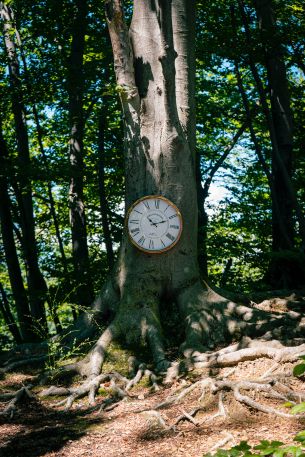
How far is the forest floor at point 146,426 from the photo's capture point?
3963mm

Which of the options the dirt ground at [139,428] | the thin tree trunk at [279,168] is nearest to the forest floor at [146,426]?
the dirt ground at [139,428]

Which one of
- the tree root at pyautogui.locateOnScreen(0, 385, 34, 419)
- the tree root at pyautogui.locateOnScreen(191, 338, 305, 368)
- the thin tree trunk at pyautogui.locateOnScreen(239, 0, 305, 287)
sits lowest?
the tree root at pyautogui.locateOnScreen(0, 385, 34, 419)

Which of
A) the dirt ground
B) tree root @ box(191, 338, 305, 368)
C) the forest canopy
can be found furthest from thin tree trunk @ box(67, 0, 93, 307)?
the dirt ground

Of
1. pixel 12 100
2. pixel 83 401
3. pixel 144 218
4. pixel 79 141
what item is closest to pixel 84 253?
pixel 79 141

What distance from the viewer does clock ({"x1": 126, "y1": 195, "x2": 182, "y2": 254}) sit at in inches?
253

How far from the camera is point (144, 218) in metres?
6.49

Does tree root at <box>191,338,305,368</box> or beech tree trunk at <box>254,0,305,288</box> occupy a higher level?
beech tree trunk at <box>254,0,305,288</box>

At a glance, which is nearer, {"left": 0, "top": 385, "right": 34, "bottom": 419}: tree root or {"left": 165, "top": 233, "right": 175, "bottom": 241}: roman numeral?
{"left": 0, "top": 385, "right": 34, "bottom": 419}: tree root

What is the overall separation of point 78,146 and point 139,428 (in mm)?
8679

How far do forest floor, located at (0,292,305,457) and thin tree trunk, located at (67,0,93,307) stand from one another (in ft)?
18.5

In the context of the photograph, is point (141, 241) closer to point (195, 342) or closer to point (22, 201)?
point (195, 342)

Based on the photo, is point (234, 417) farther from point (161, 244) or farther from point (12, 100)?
point (12, 100)

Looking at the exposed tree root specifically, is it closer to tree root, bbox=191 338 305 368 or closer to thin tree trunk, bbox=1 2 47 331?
tree root, bbox=191 338 305 368

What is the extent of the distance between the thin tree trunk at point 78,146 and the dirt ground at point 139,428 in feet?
18.9
